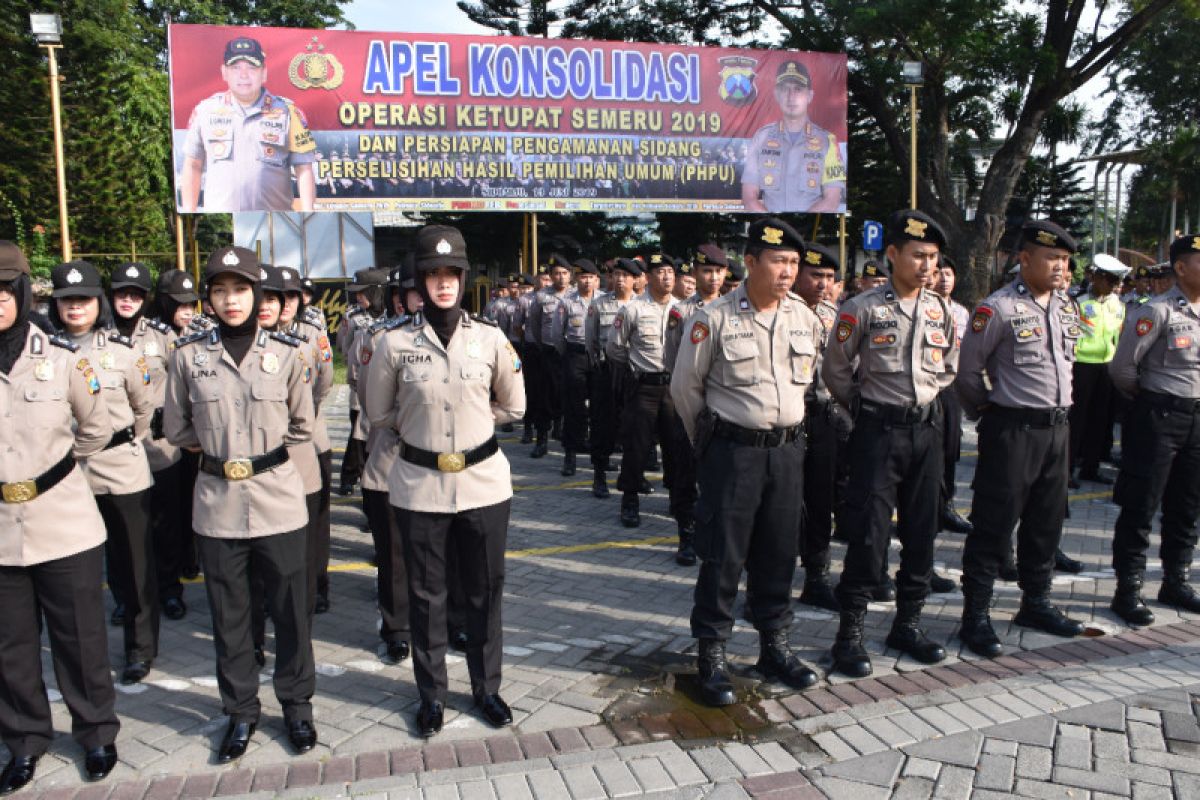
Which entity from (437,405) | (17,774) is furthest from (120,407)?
(437,405)

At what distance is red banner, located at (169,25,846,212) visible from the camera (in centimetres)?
1355

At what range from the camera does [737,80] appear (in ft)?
51.8

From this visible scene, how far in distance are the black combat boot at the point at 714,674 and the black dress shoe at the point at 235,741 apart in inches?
72.4

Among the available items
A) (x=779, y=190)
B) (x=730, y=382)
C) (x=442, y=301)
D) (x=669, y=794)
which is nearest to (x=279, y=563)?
(x=442, y=301)

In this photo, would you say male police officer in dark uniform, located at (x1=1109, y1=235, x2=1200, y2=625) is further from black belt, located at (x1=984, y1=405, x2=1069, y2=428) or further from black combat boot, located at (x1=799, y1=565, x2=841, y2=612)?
black combat boot, located at (x1=799, y1=565, x2=841, y2=612)

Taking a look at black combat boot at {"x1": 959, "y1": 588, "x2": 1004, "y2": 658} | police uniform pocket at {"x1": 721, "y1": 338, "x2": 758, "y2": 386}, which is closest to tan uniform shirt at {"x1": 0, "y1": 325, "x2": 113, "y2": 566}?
police uniform pocket at {"x1": 721, "y1": 338, "x2": 758, "y2": 386}

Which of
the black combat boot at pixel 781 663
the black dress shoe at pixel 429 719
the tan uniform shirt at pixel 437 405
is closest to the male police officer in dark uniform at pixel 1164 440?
the black combat boot at pixel 781 663

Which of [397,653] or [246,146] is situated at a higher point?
[246,146]

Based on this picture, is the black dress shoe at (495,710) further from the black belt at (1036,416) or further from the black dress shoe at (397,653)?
the black belt at (1036,416)

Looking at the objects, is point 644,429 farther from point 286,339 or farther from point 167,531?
point 286,339

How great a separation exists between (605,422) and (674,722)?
4617mm

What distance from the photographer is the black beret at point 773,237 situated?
154 inches

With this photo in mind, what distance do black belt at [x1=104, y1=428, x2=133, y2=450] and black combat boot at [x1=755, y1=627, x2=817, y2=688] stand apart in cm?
314

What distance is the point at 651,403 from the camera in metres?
6.89
